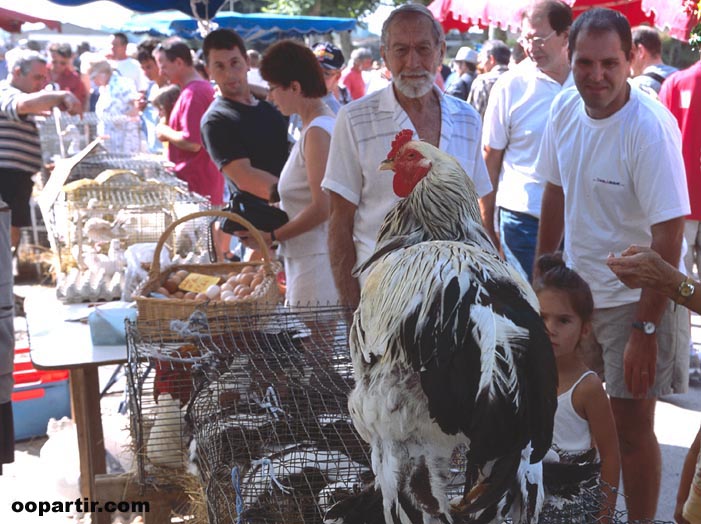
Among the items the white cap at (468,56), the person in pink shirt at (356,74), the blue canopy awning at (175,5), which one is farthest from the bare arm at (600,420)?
the person in pink shirt at (356,74)

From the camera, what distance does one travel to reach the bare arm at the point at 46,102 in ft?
17.5

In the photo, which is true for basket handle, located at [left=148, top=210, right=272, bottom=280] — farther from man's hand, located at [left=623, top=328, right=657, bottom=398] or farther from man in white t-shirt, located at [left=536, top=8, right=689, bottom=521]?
man's hand, located at [left=623, top=328, right=657, bottom=398]

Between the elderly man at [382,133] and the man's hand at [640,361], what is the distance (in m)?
0.93

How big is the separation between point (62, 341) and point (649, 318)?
2.30 metres

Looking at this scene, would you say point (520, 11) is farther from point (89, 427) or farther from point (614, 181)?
point (89, 427)

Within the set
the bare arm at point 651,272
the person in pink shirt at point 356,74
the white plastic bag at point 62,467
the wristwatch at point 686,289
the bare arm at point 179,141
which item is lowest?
the white plastic bag at point 62,467

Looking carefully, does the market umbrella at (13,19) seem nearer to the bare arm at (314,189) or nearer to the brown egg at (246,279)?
the bare arm at (314,189)

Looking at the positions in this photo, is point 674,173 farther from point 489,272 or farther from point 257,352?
point 257,352

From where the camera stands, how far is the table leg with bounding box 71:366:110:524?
324 centimetres

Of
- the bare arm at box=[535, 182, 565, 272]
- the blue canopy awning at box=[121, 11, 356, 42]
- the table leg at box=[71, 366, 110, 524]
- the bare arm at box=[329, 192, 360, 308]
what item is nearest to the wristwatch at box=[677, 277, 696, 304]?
the bare arm at box=[535, 182, 565, 272]

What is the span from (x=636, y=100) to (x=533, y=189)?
1.47 m

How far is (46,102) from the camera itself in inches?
215

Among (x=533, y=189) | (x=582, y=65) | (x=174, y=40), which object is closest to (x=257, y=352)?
(x=582, y=65)

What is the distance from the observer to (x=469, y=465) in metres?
1.42
